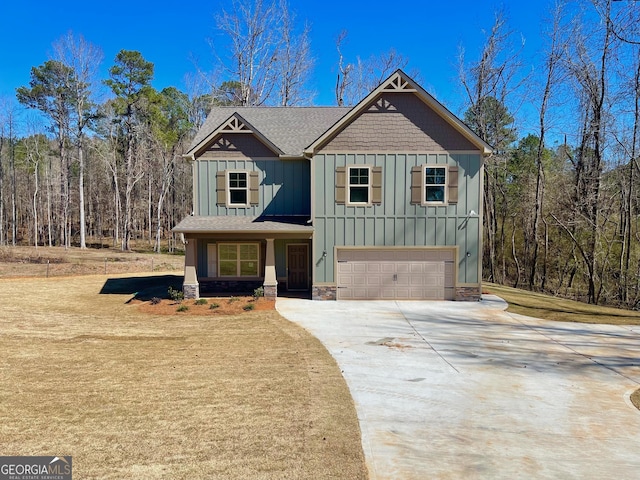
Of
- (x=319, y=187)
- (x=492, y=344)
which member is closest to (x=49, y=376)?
(x=492, y=344)

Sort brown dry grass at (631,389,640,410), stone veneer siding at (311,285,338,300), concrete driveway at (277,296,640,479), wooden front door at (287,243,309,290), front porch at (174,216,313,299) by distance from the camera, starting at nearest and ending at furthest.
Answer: concrete driveway at (277,296,640,479) → brown dry grass at (631,389,640,410) → stone veneer siding at (311,285,338,300) → front porch at (174,216,313,299) → wooden front door at (287,243,309,290)

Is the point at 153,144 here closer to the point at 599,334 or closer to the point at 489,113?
the point at 489,113

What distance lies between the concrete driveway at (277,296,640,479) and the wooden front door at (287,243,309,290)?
4671 mm

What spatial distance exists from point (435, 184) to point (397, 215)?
74.2 inches

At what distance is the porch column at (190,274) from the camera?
15141mm

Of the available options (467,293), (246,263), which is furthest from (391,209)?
(246,263)

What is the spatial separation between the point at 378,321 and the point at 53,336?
29.3ft

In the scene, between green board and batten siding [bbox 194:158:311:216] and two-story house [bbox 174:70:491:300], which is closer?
two-story house [bbox 174:70:491:300]

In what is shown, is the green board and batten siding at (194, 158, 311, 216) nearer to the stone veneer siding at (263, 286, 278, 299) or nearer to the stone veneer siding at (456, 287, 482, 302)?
the stone veneer siding at (263, 286, 278, 299)

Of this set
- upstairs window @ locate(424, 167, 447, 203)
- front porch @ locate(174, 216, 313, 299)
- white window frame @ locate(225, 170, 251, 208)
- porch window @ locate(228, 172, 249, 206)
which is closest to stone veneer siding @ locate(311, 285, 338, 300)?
front porch @ locate(174, 216, 313, 299)

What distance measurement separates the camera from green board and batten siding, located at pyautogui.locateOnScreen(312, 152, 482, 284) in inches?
605

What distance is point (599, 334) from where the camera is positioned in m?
11.2

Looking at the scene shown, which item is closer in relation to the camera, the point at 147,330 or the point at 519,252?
the point at 147,330

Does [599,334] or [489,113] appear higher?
[489,113]
